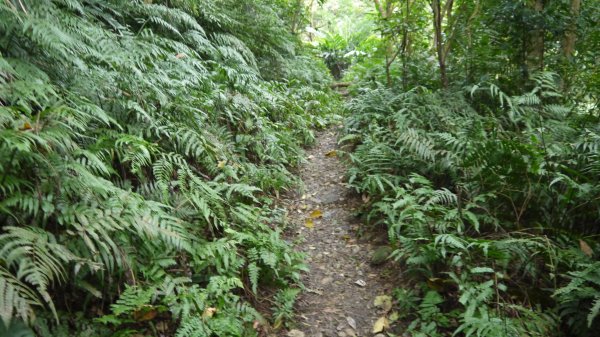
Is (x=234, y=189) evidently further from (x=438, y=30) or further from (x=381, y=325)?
(x=438, y=30)

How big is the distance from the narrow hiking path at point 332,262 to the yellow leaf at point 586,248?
1591mm

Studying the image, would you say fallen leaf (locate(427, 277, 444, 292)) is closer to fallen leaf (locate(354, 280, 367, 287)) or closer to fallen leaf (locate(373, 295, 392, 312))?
fallen leaf (locate(373, 295, 392, 312))

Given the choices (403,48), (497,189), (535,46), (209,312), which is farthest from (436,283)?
(403,48)

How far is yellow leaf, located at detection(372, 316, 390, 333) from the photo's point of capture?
3.01 meters

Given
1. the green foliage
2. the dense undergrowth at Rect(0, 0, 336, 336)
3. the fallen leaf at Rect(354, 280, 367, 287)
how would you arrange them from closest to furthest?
the dense undergrowth at Rect(0, 0, 336, 336), the green foliage, the fallen leaf at Rect(354, 280, 367, 287)

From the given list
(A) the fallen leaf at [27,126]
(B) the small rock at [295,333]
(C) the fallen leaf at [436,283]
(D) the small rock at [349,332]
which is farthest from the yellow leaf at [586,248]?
(A) the fallen leaf at [27,126]

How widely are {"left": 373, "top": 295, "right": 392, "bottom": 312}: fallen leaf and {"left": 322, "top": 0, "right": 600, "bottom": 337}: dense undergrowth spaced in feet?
0.27

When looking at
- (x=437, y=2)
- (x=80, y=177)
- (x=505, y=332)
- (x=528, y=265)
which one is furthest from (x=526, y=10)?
(x=80, y=177)

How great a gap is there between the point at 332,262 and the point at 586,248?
2.23 meters

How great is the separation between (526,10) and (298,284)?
542 centimetres

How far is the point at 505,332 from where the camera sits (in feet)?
7.88

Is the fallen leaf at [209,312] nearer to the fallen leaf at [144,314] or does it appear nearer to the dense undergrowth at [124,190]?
the dense undergrowth at [124,190]

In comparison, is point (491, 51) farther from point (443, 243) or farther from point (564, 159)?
point (443, 243)

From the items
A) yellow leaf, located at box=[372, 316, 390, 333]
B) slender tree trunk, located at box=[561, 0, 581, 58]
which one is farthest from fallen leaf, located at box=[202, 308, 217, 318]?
slender tree trunk, located at box=[561, 0, 581, 58]
